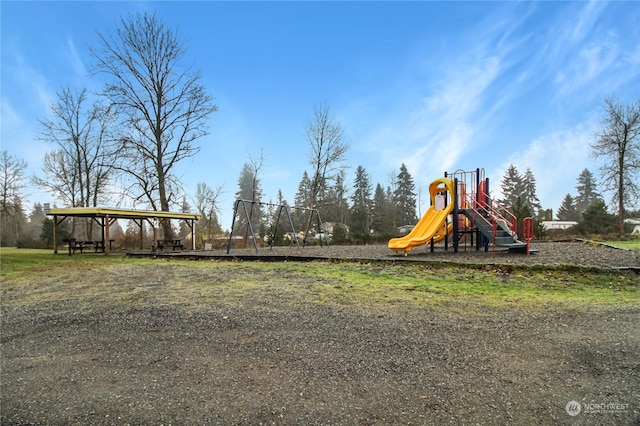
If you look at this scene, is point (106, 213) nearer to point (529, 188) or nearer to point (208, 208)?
point (208, 208)

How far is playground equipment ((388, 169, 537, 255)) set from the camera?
10.4m

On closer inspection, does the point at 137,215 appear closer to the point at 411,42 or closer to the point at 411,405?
the point at 411,42

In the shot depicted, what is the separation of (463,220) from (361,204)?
1079 inches

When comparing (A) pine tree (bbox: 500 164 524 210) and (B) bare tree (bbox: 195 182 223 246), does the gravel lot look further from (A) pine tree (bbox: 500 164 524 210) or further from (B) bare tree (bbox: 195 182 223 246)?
(A) pine tree (bbox: 500 164 524 210)

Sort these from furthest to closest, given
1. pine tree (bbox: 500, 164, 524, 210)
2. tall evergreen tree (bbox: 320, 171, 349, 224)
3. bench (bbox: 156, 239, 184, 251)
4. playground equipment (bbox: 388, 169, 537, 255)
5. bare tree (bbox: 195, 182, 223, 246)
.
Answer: pine tree (bbox: 500, 164, 524, 210) → tall evergreen tree (bbox: 320, 171, 349, 224) → bare tree (bbox: 195, 182, 223, 246) → bench (bbox: 156, 239, 184, 251) → playground equipment (bbox: 388, 169, 537, 255)

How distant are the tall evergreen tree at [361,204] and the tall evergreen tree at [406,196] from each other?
3.72 m

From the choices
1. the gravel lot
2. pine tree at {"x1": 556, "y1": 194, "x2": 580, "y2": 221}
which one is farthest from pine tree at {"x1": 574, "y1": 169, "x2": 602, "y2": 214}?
the gravel lot

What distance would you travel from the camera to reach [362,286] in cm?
619

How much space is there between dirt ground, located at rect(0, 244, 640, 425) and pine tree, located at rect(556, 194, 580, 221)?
201 feet

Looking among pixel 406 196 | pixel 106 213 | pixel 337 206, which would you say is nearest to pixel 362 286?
pixel 106 213

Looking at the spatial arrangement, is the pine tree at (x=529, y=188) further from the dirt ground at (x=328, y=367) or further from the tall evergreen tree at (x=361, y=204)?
the dirt ground at (x=328, y=367)

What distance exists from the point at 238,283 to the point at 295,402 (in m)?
4.83

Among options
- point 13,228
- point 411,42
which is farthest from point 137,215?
point 13,228

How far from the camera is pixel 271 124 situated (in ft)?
63.5
